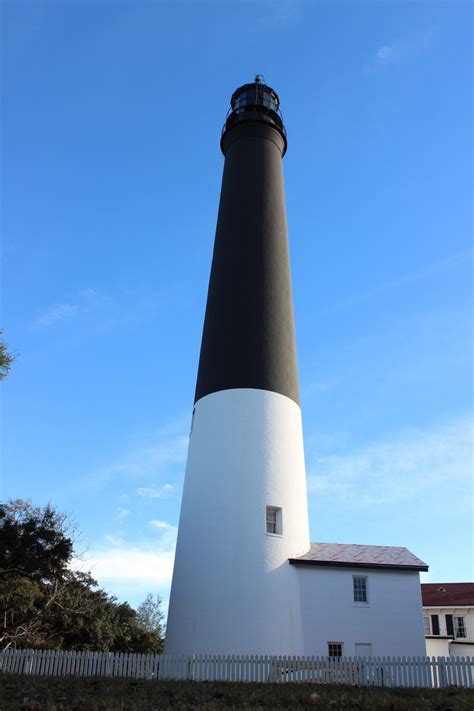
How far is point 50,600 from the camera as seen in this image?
28484mm

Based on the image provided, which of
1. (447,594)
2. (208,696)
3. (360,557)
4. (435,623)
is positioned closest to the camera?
(208,696)

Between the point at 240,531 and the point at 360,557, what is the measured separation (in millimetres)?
4546

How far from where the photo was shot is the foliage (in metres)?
22.0

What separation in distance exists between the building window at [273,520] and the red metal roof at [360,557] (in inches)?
39.9

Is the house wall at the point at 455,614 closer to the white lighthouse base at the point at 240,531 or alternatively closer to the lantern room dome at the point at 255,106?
the white lighthouse base at the point at 240,531

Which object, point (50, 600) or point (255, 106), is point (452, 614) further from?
point (255, 106)

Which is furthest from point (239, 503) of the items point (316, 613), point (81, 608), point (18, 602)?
point (81, 608)

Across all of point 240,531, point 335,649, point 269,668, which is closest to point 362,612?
point 335,649

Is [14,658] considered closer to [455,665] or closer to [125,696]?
[125,696]

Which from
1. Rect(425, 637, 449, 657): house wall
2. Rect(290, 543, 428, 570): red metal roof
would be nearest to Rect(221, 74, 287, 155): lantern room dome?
Rect(290, 543, 428, 570): red metal roof

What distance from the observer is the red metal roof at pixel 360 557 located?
19703mm

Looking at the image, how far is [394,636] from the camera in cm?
1914

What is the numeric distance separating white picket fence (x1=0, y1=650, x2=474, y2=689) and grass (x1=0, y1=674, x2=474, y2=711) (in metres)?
1.20

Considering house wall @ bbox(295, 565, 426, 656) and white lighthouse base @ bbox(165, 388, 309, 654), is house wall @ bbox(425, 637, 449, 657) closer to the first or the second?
house wall @ bbox(295, 565, 426, 656)
